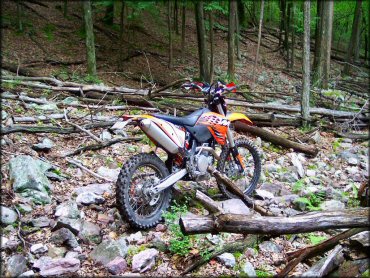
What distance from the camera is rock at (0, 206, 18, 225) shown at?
146 inches

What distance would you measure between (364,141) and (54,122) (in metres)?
7.16

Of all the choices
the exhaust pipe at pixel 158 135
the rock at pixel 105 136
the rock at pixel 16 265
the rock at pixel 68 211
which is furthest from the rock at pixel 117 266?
the rock at pixel 105 136

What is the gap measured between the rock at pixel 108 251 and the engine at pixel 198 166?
1.29 m

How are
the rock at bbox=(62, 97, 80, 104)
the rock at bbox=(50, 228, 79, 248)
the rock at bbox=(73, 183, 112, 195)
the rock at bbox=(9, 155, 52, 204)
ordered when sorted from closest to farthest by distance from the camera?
the rock at bbox=(50, 228, 79, 248) < the rock at bbox=(9, 155, 52, 204) < the rock at bbox=(73, 183, 112, 195) < the rock at bbox=(62, 97, 80, 104)

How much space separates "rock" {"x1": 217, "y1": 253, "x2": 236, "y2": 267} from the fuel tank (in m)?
1.35

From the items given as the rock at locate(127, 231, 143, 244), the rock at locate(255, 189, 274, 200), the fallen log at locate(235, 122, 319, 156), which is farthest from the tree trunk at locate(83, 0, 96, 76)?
the rock at locate(127, 231, 143, 244)

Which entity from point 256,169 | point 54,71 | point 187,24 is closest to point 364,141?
point 256,169

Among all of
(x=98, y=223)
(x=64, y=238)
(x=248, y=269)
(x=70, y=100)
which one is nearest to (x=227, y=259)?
(x=248, y=269)

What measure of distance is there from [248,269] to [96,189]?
7.42ft

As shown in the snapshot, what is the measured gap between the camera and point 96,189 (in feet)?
15.5

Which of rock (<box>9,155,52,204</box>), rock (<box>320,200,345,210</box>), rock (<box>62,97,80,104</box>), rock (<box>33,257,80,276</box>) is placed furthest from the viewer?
rock (<box>62,97,80,104</box>)

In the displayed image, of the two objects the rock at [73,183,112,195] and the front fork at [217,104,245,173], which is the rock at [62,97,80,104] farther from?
the front fork at [217,104,245,173]

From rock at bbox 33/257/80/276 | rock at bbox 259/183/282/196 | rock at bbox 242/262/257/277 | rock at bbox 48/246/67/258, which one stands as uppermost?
rock at bbox 33/257/80/276

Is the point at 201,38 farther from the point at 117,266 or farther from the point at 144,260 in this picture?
the point at 117,266
